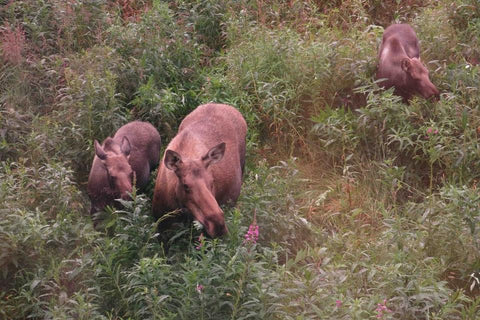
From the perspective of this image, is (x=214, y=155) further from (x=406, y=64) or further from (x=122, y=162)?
(x=406, y=64)

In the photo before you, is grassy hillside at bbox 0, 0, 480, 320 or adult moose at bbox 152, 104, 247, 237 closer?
grassy hillside at bbox 0, 0, 480, 320

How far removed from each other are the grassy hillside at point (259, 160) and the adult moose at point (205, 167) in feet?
0.68

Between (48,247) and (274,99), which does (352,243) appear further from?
(48,247)

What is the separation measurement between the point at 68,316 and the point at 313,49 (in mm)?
5017

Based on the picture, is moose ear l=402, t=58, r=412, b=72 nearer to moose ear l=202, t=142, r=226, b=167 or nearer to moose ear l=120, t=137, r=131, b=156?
moose ear l=202, t=142, r=226, b=167

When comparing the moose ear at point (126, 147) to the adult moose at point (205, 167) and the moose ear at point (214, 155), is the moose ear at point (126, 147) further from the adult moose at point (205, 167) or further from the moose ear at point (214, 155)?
the moose ear at point (214, 155)

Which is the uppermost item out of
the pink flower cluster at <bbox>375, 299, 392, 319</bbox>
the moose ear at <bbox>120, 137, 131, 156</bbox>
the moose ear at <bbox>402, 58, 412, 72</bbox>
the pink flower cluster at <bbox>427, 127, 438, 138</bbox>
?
the moose ear at <bbox>402, 58, 412, 72</bbox>

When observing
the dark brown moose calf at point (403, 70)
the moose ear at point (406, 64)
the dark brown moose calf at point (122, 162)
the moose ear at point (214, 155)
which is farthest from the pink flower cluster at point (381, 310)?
the moose ear at point (406, 64)

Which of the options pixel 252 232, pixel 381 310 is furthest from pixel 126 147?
pixel 381 310

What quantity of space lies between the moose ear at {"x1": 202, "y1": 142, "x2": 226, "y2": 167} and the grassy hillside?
58 centimetres

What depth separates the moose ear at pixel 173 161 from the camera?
694 centimetres

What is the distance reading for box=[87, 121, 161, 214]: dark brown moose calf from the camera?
7.80 m

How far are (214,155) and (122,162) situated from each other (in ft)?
3.69

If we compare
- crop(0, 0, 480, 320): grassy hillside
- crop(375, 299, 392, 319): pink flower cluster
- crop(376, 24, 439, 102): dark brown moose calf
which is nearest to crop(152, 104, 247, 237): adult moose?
crop(0, 0, 480, 320): grassy hillside
